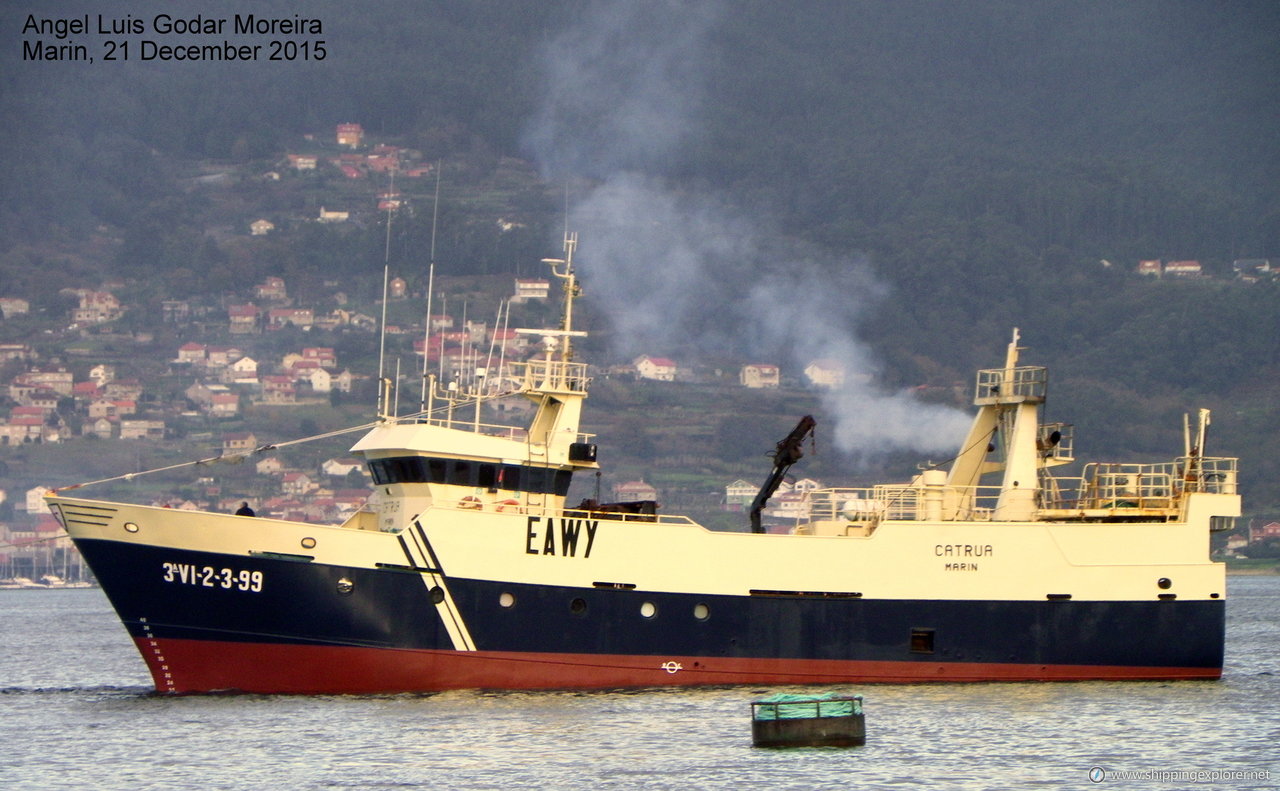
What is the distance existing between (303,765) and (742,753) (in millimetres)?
6754

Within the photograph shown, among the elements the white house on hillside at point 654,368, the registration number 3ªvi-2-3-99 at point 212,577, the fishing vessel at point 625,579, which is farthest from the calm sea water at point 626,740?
the white house on hillside at point 654,368

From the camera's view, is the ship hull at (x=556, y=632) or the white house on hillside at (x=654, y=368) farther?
the white house on hillside at (x=654, y=368)

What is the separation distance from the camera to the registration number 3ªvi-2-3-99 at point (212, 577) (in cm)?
3388

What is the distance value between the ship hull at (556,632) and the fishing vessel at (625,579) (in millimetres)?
39

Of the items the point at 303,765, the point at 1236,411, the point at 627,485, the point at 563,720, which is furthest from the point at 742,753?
the point at 1236,411

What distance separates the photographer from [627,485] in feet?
428

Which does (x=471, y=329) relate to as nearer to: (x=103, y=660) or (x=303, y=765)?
(x=103, y=660)

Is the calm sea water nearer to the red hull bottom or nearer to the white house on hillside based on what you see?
the red hull bottom

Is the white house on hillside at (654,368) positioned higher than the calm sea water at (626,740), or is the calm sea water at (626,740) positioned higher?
the white house on hillside at (654,368)

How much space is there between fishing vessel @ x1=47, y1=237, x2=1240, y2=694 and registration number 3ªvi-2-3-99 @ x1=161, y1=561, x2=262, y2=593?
0.12 feet
